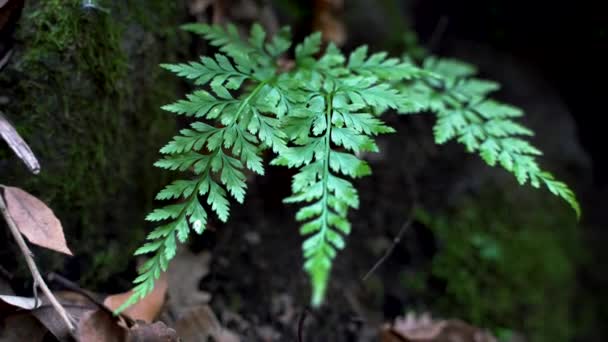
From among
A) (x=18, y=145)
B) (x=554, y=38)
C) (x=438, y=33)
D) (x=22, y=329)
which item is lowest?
(x=22, y=329)

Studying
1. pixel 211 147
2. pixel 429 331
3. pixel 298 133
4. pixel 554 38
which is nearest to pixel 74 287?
pixel 211 147

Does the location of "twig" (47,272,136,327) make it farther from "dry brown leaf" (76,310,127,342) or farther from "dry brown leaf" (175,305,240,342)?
"dry brown leaf" (175,305,240,342)

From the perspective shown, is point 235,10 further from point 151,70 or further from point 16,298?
point 16,298

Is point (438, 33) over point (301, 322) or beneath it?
over

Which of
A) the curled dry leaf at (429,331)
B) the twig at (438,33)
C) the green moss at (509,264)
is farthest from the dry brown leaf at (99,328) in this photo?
the twig at (438,33)

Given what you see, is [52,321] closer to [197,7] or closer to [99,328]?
[99,328]

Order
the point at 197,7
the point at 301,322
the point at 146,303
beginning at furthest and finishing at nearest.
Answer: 1. the point at 197,7
2. the point at 301,322
3. the point at 146,303

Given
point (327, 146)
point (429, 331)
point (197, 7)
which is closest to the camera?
point (327, 146)

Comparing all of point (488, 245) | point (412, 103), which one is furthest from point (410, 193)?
point (412, 103)
